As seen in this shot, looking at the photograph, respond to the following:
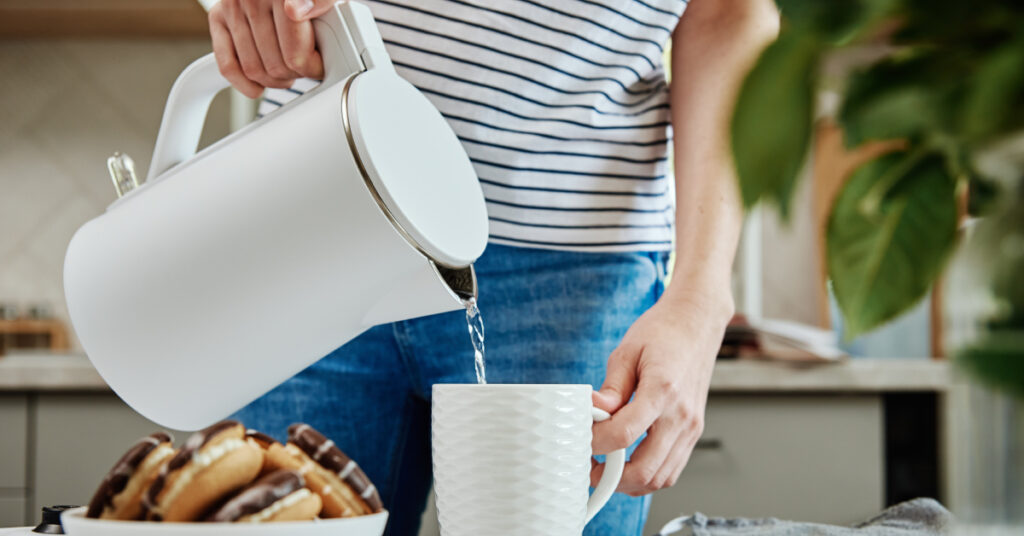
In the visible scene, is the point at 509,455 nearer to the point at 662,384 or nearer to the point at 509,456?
the point at 509,456

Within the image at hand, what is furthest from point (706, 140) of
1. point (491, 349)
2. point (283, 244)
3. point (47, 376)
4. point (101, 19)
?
point (101, 19)

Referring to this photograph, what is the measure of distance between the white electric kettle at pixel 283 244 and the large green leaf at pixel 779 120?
1.00 feet

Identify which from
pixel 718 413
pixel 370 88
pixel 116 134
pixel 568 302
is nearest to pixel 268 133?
pixel 370 88

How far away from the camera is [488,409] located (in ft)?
1.38

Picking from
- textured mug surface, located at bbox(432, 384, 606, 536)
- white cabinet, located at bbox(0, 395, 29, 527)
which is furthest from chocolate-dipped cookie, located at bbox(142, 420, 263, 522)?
white cabinet, located at bbox(0, 395, 29, 527)

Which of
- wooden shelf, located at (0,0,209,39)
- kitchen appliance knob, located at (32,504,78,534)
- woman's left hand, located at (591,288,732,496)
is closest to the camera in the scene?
kitchen appliance knob, located at (32,504,78,534)

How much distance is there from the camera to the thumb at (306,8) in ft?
1.73

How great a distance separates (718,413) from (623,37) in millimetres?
922

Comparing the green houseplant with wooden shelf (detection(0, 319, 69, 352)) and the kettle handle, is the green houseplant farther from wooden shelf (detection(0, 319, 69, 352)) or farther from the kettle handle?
wooden shelf (detection(0, 319, 69, 352))

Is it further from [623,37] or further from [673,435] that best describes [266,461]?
[623,37]

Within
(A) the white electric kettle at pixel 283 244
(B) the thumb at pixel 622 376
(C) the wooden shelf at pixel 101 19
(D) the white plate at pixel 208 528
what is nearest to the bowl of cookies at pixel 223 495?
(D) the white plate at pixel 208 528

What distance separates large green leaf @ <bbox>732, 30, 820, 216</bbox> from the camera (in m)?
0.17

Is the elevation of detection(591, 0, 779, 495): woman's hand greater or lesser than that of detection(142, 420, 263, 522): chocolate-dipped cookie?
greater

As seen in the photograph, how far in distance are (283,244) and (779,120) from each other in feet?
1.15
